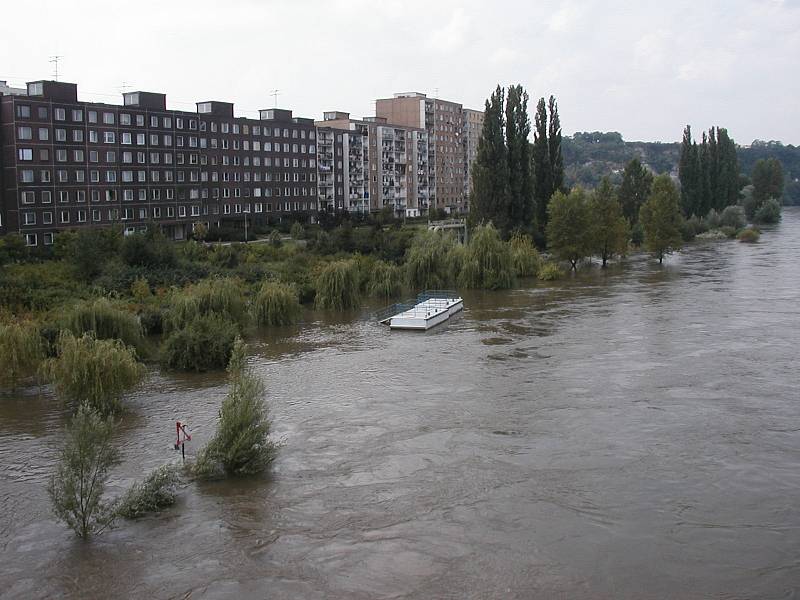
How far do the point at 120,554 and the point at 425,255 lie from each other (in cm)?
3903

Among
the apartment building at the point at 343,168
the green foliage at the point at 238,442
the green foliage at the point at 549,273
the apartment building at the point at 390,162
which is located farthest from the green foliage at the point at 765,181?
the green foliage at the point at 238,442

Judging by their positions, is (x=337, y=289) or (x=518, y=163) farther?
(x=518, y=163)

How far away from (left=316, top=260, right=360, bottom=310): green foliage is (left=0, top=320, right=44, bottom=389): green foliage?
63.4 ft

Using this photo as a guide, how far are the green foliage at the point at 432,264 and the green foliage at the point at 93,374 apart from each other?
29.2 m

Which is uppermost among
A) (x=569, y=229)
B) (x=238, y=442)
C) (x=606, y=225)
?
(x=606, y=225)

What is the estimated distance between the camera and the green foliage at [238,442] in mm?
19062

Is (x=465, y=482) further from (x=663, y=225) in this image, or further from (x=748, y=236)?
(x=748, y=236)

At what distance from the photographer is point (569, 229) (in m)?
63.9

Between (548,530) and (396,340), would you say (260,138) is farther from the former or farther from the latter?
(548,530)

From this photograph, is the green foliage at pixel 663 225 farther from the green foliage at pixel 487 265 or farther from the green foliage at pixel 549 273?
the green foliage at pixel 487 265

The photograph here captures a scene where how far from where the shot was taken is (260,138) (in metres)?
93.2

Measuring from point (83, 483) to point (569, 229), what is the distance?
170 ft

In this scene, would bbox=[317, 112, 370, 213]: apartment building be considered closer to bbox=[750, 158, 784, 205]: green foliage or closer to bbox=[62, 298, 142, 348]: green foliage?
bbox=[750, 158, 784, 205]: green foliage

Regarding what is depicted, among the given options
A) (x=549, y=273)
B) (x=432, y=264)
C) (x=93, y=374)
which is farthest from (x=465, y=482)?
(x=549, y=273)
